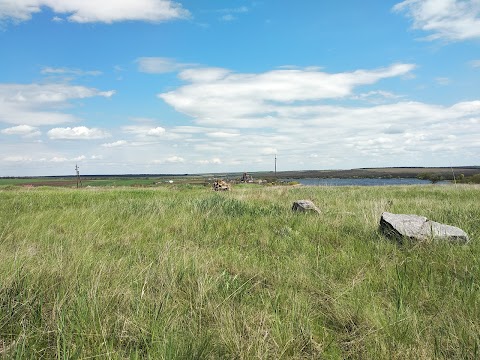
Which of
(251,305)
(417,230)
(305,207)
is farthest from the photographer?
(305,207)

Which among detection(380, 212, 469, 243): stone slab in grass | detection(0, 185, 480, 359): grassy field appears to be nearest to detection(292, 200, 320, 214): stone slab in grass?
detection(380, 212, 469, 243): stone slab in grass

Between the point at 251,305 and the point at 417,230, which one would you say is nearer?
the point at 251,305

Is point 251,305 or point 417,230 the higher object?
point 417,230

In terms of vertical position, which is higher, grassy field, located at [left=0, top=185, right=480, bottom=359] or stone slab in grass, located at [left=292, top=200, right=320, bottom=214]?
stone slab in grass, located at [left=292, top=200, right=320, bottom=214]

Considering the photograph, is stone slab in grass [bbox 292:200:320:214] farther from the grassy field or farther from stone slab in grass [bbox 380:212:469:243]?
the grassy field

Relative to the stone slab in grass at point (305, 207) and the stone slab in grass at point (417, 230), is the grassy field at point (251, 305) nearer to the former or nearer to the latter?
the stone slab in grass at point (417, 230)

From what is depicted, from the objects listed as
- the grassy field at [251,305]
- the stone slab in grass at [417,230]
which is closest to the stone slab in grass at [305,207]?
the stone slab in grass at [417,230]

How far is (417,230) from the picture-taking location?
6.08m

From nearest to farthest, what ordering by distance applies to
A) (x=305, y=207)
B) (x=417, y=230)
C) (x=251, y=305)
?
(x=251, y=305) → (x=417, y=230) → (x=305, y=207)

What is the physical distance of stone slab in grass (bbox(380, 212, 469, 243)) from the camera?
227 inches

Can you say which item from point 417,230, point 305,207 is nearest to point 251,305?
point 417,230

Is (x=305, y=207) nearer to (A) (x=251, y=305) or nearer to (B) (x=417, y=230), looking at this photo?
(B) (x=417, y=230)

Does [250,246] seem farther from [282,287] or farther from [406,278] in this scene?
[406,278]

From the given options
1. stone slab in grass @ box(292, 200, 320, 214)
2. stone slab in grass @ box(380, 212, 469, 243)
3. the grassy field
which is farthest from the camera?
stone slab in grass @ box(292, 200, 320, 214)
